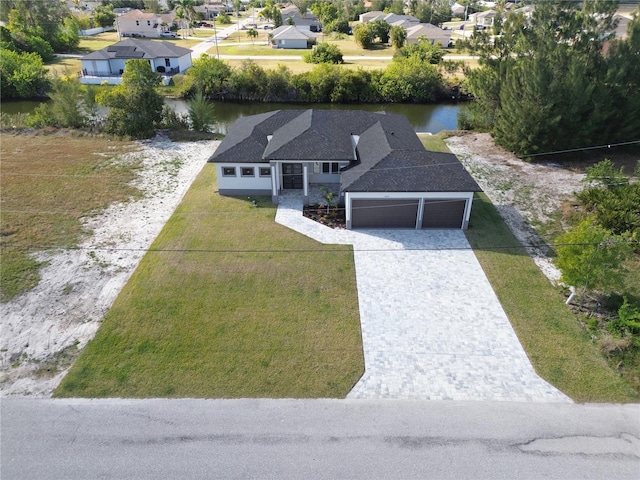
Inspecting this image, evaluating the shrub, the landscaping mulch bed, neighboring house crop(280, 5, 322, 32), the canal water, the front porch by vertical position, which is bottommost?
the canal water

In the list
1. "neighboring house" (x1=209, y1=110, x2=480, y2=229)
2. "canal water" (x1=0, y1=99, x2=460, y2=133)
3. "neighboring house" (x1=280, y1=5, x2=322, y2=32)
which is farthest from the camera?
"neighboring house" (x1=280, y1=5, x2=322, y2=32)

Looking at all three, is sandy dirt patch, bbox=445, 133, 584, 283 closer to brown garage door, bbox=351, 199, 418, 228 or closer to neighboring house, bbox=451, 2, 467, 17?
brown garage door, bbox=351, 199, 418, 228

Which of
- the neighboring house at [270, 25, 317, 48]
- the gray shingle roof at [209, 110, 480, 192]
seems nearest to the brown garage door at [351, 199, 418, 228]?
the gray shingle roof at [209, 110, 480, 192]

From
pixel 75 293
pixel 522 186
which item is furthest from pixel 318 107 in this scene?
pixel 75 293

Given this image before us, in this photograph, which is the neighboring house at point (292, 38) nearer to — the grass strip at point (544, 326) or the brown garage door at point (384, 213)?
the brown garage door at point (384, 213)

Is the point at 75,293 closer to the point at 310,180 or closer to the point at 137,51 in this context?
the point at 310,180

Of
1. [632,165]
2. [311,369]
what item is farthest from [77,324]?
[632,165]

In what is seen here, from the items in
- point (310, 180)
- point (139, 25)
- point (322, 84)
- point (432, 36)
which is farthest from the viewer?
point (139, 25)
